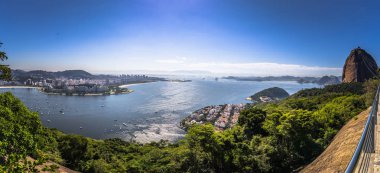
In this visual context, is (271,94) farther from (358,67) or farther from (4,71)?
(4,71)

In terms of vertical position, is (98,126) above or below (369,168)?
below

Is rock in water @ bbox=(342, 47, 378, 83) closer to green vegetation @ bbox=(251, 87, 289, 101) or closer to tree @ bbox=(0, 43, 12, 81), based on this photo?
green vegetation @ bbox=(251, 87, 289, 101)

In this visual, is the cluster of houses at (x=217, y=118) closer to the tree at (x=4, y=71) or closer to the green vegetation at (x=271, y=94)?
the green vegetation at (x=271, y=94)

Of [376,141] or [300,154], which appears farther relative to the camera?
[300,154]

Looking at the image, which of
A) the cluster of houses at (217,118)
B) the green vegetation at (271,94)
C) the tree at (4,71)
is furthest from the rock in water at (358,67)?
the tree at (4,71)

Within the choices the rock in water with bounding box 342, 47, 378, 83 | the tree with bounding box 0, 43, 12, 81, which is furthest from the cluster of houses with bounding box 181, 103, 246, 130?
the tree with bounding box 0, 43, 12, 81

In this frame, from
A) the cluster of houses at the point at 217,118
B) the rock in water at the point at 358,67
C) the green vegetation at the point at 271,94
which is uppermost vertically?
the rock in water at the point at 358,67

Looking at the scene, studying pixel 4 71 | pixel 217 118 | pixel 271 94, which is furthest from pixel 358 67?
pixel 4 71

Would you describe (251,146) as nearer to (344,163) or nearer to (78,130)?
(344,163)

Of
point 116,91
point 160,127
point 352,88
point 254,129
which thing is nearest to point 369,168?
point 254,129
